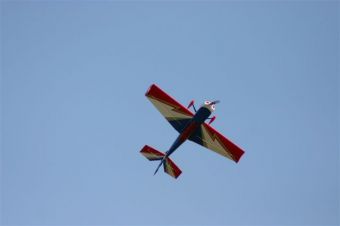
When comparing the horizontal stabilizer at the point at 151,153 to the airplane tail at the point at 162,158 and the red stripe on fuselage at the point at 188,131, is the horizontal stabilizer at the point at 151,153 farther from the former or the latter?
the red stripe on fuselage at the point at 188,131

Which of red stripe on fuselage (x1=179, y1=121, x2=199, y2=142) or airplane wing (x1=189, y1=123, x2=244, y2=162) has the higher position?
airplane wing (x1=189, y1=123, x2=244, y2=162)

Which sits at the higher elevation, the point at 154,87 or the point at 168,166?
the point at 154,87

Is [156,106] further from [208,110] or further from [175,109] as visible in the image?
[208,110]

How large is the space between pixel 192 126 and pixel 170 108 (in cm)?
202

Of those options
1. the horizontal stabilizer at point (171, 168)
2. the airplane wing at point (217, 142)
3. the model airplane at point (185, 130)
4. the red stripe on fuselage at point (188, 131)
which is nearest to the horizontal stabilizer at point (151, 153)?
the model airplane at point (185, 130)

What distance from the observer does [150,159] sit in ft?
123

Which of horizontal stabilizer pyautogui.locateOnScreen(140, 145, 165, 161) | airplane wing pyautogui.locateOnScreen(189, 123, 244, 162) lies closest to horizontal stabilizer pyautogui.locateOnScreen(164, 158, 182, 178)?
horizontal stabilizer pyautogui.locateOnScreen(140, 145, 165, 161)

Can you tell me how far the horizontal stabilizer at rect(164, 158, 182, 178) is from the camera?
37.8 meters

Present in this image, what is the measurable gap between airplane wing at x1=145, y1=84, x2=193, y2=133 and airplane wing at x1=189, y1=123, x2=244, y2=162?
4.86 feet

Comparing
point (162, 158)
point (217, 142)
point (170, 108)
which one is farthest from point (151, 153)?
point (217, 142)

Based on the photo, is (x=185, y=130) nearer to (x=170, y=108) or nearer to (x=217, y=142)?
(x=170, y=108)

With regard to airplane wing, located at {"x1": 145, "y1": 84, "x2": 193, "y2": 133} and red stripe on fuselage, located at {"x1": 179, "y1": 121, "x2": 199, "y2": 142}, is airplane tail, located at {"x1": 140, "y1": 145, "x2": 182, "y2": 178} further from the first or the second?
airplane wing, located at {"x1": 145, "y1": 84, "x2": 193, "y2": 133}

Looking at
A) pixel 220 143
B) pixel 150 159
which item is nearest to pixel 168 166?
pixel 150 159

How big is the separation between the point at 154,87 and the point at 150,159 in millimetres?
5623
